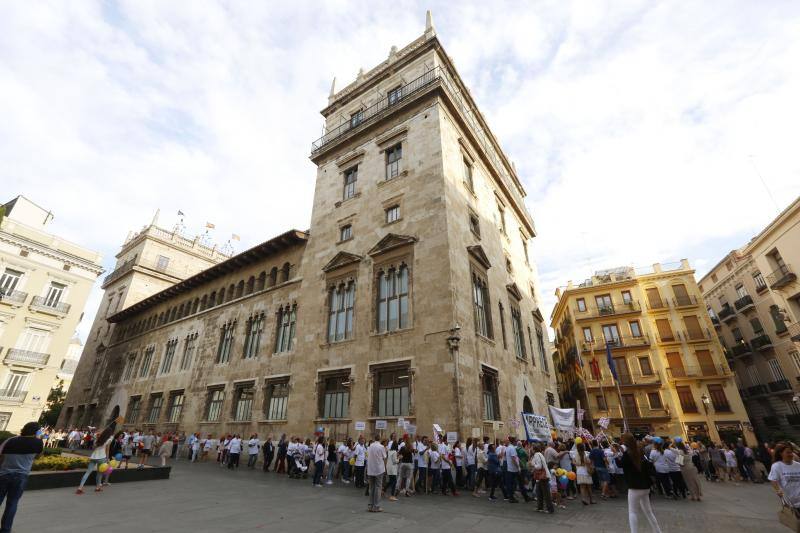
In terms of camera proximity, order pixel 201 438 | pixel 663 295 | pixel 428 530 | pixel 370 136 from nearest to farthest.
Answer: pixel 428 530
pixel 201 438
pixel 370 136
pixel 663 295

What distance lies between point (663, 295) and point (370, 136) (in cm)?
3236

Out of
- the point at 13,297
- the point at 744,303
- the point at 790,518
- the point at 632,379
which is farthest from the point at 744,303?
the point at 13,297

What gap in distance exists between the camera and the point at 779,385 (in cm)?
2889

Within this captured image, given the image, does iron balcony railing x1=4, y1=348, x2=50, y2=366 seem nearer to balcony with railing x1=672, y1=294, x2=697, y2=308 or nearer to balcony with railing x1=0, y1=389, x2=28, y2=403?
balcony with railing x1=0, y1=389, x2=28, y2=403

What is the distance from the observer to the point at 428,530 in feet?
24.2

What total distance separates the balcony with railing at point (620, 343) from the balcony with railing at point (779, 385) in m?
8.64

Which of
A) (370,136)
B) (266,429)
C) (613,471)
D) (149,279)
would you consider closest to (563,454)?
(613,471)

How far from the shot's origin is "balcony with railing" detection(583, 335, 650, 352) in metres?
34.4

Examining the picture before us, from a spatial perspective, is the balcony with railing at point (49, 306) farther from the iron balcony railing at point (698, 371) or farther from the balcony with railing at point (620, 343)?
the iron balcony railing at point (698, 371)

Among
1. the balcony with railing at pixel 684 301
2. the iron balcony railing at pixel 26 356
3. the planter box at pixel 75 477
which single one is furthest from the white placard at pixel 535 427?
the iron balcony railing at pixel 26 356

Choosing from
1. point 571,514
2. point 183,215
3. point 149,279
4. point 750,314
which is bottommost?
point 571,514

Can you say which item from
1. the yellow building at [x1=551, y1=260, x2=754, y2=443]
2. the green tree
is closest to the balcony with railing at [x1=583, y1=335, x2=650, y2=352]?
the yellow building at [x1=551, y1=260, x2=754, y2=443]

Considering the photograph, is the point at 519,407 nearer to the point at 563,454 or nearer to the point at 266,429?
the point at 563,454

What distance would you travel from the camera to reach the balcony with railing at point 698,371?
102ft
